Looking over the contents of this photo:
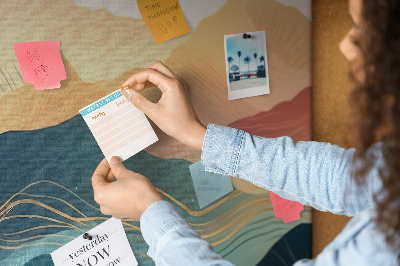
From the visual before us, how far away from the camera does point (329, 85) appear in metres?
1.05

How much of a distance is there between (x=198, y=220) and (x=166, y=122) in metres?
0.32

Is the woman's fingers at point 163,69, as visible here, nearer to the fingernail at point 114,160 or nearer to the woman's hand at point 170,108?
the woman's hand at point 170,108

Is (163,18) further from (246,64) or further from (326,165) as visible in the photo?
(326,165)

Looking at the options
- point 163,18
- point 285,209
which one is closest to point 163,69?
point 163,18

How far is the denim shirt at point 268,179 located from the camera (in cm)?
59

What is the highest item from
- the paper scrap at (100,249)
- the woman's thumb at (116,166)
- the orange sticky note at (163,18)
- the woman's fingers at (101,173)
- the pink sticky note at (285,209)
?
the orange sticky note at (163,18)

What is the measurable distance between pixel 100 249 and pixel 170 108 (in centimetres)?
39

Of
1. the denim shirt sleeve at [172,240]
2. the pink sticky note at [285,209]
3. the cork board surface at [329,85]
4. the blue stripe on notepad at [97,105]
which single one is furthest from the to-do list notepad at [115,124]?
the cork board surface at [329,85]

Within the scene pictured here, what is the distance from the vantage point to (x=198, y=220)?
96 centimetres

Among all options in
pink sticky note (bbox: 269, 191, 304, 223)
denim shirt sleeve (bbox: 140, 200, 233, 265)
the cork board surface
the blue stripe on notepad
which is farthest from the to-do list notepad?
the cork board surface

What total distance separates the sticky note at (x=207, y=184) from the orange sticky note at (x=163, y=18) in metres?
0.35

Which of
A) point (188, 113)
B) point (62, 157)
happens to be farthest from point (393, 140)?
point (62, 157)

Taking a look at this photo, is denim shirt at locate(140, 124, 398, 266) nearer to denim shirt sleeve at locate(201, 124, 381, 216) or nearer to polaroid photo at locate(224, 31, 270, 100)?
denim shirt sleeve at locate(201, 124, 381, 216)

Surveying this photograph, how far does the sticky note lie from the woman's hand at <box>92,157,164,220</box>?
0.24 m
